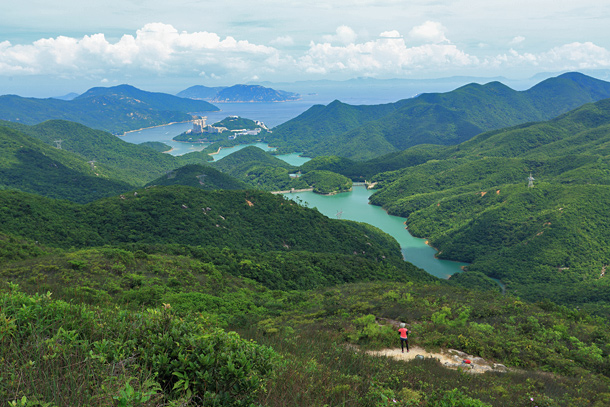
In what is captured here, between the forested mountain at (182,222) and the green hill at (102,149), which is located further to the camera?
the green hill at (102,149)

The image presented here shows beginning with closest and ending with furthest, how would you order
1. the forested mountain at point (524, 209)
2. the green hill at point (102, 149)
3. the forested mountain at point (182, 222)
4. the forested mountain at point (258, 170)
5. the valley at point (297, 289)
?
the valley at point (297, 289)
the forested mountain at point (182, 222)
the forested mountain at point (524, 209)
the forested mountain at point (258, 170)
the green hill at point (102, 149)

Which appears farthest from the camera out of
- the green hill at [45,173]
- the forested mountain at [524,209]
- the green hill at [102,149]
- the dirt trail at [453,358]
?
the green hill at [102,149]

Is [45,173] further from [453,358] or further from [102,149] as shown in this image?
[453,358]

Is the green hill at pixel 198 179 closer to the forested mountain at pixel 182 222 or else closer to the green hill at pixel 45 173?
the green hill at pixel 45 173

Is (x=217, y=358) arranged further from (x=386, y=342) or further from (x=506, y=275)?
(x=506, y=275)

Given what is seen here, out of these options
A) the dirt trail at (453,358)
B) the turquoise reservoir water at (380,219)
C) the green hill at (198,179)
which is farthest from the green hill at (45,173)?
the dirt trail at (453,358)

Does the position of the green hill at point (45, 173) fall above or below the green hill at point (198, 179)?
above

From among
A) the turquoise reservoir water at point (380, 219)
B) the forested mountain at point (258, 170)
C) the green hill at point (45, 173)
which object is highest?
the green hill at point (45, 173)

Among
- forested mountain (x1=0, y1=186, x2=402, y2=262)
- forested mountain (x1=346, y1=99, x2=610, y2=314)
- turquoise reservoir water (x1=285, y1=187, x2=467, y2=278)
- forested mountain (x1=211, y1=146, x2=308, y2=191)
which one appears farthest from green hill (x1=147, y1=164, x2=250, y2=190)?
forested mountain (x1=346, y1=99, x2=610, y2=314)

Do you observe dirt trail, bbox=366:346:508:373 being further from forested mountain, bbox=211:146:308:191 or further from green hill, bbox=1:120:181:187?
green hill, bbox=1:120:181:187
